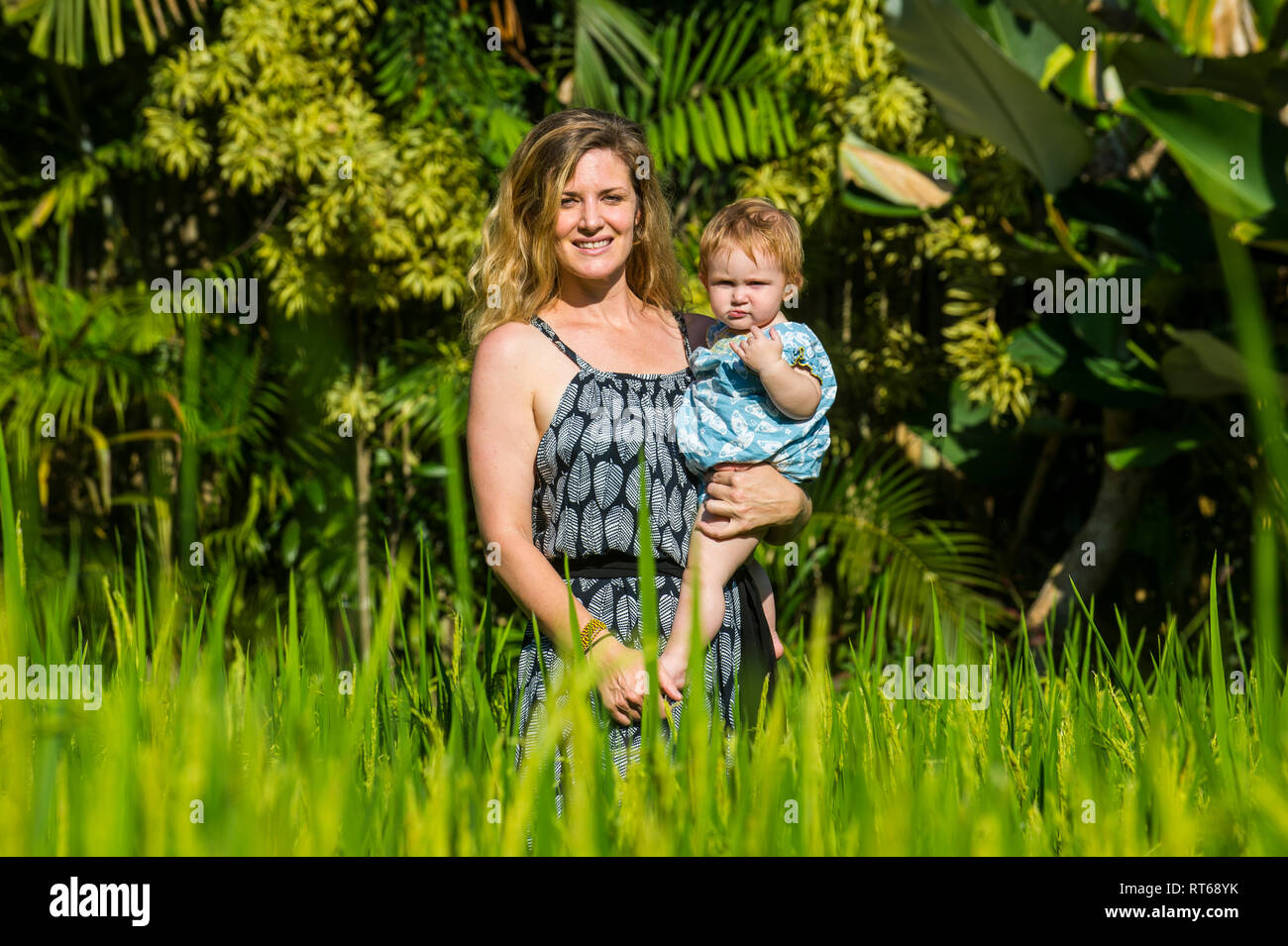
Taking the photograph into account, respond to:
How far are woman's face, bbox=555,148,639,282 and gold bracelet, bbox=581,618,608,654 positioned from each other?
1.67 ft

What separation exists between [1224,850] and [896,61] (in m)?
3.26

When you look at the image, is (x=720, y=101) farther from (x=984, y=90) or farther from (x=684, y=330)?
(x=684, y=330)

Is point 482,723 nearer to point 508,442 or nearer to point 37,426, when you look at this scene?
point 508,442

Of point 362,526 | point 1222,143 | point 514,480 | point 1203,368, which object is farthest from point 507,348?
point 362,526

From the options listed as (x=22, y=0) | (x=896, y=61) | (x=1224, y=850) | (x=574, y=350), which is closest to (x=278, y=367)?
(x=22, y=0)

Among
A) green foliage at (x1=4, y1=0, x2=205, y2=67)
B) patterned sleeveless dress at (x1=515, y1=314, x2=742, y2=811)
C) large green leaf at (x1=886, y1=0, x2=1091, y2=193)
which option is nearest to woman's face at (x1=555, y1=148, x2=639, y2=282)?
patterned sleeveless dress at (x1=515, y1=314, x2=742, y2=811)

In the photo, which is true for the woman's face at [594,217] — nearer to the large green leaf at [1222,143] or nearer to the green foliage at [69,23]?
the large green leaf at [1222,143]

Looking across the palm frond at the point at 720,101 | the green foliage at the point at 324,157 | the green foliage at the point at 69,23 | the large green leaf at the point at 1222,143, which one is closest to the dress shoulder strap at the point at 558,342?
the large green leaf at the point at 1222,143

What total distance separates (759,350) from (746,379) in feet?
0.28

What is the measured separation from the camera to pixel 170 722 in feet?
4.50

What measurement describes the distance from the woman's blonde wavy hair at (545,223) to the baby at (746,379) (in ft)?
0.57

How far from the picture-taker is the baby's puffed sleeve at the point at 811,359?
159cm

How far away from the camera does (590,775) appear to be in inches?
37.4
